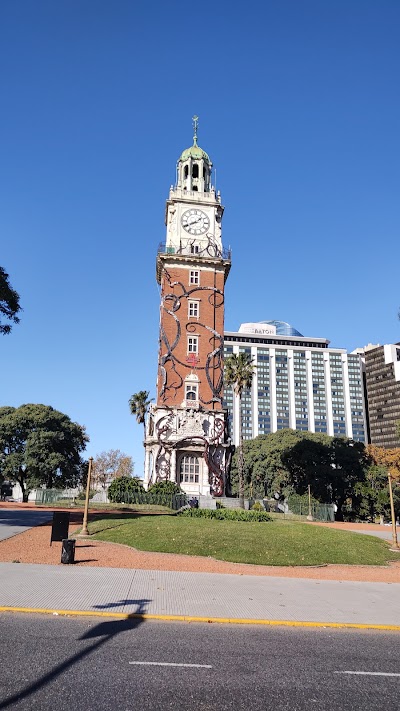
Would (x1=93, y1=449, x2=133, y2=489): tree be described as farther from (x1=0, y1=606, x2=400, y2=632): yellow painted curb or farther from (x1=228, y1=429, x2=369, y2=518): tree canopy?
(x1=0, y1=606, x2=400, y2=632): yellow painted curb

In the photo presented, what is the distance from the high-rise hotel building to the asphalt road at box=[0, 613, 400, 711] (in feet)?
520

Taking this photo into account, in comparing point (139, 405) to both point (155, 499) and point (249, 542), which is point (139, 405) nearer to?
point (155, 499)

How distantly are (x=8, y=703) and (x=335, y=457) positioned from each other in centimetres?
6553

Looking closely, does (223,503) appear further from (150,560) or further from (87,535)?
(150,560)

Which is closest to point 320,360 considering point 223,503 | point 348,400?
point 348,400

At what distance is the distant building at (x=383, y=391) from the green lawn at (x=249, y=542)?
5564 inches

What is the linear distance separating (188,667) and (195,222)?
189 feet

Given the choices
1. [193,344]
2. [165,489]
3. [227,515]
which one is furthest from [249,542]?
[193,344]

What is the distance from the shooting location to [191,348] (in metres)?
55.5

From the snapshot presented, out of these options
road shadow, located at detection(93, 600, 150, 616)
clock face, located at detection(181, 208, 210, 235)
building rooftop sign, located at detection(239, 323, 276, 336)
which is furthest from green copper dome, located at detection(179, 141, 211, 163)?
building rooftop sign, located at detection(239, 323, 276, 336)

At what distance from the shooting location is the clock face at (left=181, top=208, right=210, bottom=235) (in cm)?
6041

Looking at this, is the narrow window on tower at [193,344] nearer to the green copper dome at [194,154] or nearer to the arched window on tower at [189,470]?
the arched window on tower at [189,470]

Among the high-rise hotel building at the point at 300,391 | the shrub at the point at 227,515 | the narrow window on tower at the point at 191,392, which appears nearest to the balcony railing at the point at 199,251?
the narrow window on tower at the point at 191,392

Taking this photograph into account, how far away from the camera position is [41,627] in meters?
9.34
